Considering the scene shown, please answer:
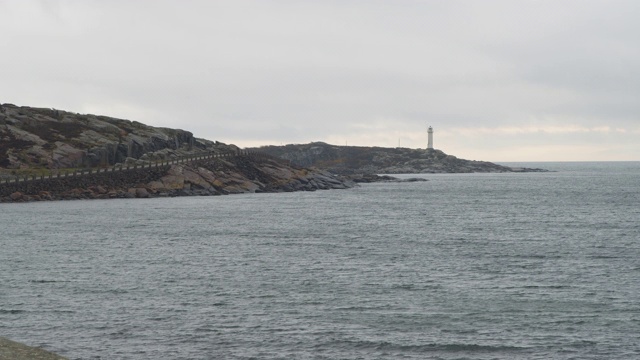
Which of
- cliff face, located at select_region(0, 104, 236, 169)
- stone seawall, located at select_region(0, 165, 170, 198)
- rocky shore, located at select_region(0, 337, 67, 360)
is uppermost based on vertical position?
cliff face, located at select_region(0, 104, 236, 169)

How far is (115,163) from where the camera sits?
12488 centimetres

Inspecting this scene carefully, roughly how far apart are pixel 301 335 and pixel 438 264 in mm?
20060

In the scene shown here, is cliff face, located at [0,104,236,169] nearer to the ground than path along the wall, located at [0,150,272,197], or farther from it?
farther from it

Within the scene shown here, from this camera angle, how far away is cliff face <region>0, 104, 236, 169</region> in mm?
115312

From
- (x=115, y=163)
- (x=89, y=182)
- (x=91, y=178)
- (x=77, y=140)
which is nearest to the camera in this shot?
(x=89, y=182)

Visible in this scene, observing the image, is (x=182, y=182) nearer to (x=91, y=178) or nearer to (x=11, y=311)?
(x=91, y=178)


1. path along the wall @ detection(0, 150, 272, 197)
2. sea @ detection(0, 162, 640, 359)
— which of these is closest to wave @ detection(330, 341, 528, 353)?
sea @ detection(0, 162, 640, 359)

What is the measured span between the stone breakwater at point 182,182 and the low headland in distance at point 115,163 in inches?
Result: 5.2

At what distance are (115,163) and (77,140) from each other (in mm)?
8738

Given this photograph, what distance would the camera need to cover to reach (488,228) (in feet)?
239

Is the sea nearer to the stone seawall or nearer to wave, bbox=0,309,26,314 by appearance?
wave, bbox=0,309,26,314

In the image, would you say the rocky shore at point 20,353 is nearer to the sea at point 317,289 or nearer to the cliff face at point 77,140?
the sea at point 317,289

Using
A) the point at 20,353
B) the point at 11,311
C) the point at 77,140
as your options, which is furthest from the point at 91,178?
the point at 20,353

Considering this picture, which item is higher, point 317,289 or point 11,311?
point 317,289
